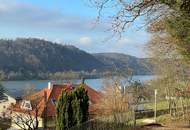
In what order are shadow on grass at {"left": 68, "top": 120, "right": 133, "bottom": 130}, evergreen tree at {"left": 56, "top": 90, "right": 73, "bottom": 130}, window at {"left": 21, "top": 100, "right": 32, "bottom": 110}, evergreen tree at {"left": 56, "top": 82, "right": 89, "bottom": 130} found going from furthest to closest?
window at {"left": 21, "top": 100, "right": 32, "bottom": 110}, evergreen tree at {"left": 56, "top": 90, "right": 73, "bottom": 130}, evergreen tree at {"left": 56, "top": 82, "right": 89, "bottom": 130}, shadow on grass at {"left": 68, "top": 120, "right": 133, "bottom": 130}

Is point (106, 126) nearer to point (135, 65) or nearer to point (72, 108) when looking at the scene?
point (72, 108)

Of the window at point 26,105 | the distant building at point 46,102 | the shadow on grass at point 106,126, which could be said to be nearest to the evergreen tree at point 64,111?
the shadow on grass at point 106,126

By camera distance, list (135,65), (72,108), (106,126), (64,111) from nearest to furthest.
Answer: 1. (106,126)
2. (72,108)
3. (64,111)
4. (135,65)

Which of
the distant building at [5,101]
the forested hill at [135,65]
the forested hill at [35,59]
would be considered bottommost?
the distant building at [5,101]

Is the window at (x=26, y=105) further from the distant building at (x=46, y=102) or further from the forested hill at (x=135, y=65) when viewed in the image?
the forested hill at (x=135, y=65)

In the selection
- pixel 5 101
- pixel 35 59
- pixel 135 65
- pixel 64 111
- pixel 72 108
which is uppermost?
pixel 35 59

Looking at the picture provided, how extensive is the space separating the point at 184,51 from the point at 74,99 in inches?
445

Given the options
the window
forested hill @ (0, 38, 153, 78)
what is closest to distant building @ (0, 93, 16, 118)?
the window

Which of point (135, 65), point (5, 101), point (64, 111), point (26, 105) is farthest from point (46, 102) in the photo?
point (64, 111)

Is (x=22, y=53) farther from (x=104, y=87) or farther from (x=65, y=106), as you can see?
(x=65, y=106)

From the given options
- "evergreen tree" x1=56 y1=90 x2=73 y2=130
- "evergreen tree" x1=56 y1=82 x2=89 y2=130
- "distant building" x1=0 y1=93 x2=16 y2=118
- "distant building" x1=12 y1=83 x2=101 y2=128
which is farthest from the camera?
"distant building" x1=0 y1=93 x2=16 y2=118

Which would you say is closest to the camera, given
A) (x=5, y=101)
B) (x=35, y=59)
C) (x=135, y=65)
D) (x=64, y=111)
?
(x=64, y=111)

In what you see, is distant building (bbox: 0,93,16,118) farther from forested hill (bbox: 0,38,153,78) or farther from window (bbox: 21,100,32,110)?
forested hill (bbox: 0,38,153,78)

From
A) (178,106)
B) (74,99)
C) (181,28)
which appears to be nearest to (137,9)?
(181,28)
